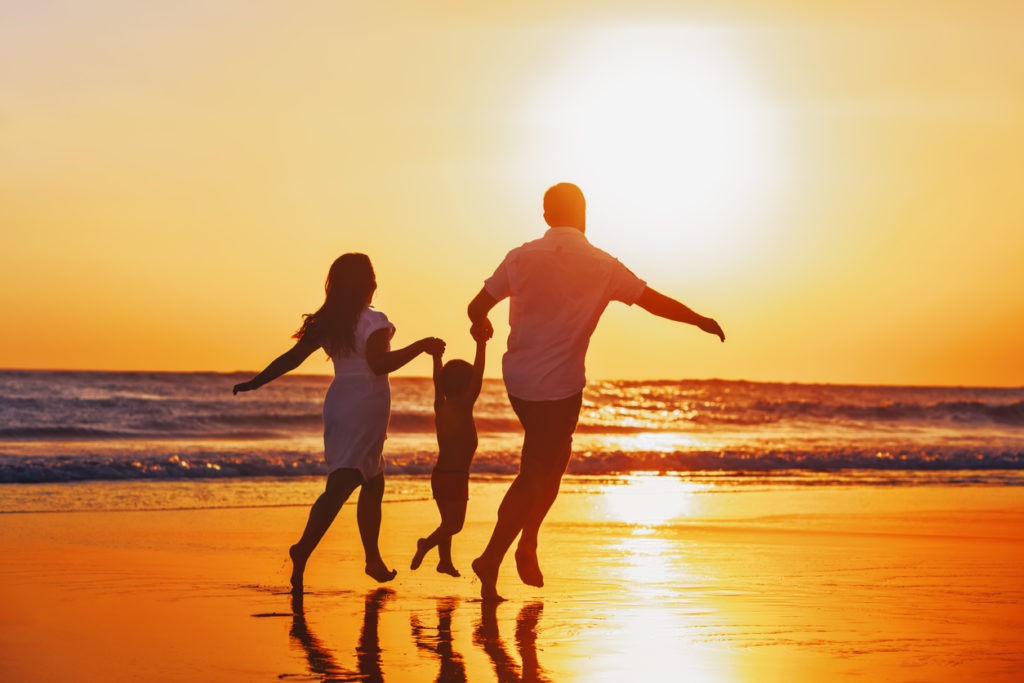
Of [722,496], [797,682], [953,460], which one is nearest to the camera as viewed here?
[797,682]

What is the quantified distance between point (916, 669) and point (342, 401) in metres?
3.15

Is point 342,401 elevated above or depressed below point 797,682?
above

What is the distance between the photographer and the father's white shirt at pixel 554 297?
516 centimetres

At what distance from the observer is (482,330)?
207 inches

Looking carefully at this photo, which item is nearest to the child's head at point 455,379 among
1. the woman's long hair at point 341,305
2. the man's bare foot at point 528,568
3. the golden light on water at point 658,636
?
the woman's long hair at point 341,305

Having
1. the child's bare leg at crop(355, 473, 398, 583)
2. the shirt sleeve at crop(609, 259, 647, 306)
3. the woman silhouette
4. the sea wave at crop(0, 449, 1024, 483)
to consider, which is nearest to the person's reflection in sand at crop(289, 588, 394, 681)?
the child's bare leg at crop(355, 473, 398, 583)

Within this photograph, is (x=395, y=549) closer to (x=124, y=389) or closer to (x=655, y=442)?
(x=655, y=442)

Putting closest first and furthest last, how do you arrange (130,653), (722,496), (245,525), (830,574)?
(130,653)
(830,574)
(245,525)
(722,496)

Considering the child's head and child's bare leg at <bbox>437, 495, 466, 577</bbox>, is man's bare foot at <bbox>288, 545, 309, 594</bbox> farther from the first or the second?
the child's head

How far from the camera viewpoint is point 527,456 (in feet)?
17.4

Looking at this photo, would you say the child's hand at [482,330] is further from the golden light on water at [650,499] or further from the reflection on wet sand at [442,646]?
the golden light on water at [650,499]

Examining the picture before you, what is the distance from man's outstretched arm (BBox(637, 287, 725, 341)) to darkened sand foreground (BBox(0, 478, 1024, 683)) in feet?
4.56

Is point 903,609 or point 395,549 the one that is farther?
point 395,549

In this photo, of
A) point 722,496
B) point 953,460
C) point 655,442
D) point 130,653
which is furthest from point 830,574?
point 655,442
